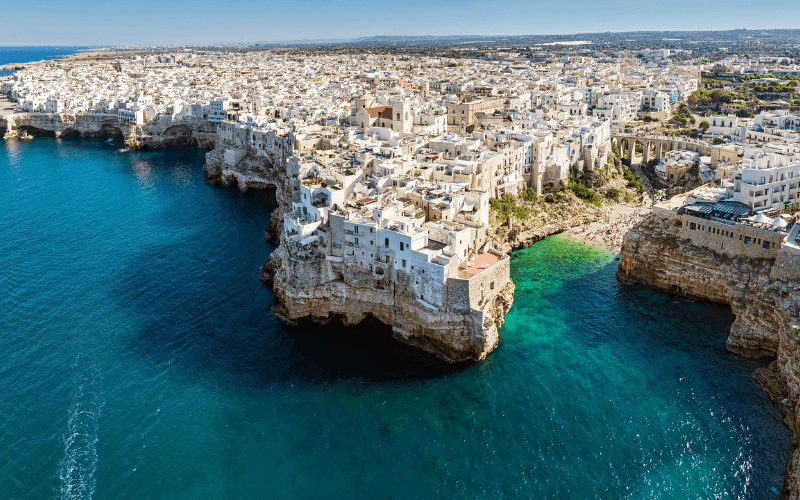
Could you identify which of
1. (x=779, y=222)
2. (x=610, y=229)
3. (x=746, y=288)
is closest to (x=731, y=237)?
(x=779, y=222)

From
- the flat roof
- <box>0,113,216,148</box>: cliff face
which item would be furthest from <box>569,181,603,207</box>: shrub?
<box>0,113,216,148</box>: cliff face

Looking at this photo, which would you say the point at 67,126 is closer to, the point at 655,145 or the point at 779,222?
the point at 655,145

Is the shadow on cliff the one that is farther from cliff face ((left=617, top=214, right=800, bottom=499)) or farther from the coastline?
the coastline

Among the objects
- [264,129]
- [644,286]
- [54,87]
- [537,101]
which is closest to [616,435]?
[644,286]

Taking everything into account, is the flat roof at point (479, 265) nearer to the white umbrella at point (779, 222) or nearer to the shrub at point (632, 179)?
the white umbrella at point (779, 222)

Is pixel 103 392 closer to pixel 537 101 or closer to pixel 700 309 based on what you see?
pixel 700 309

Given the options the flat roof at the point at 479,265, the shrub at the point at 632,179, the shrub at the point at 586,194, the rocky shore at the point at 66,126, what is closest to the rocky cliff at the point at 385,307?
the flat roof at the point at 479,265

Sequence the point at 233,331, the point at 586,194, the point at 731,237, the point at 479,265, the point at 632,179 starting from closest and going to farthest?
the point at 479,265 < the point at 233,331 < the point at 731,237 < the point at 586,194 < the point at 632,179
